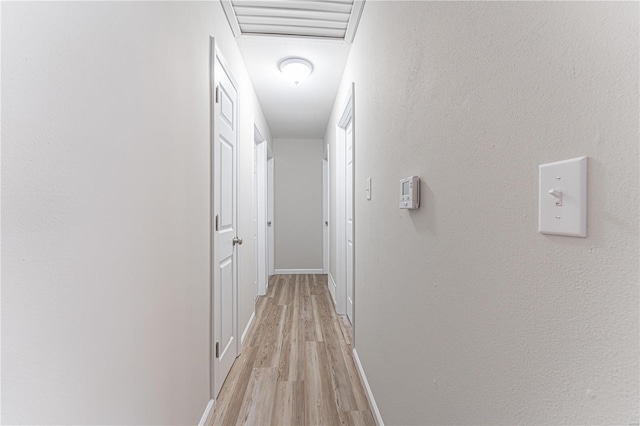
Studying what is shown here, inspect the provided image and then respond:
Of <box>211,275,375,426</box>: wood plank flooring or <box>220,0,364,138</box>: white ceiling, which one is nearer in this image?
<box>211,275,375,426</box>: wood plank flooring

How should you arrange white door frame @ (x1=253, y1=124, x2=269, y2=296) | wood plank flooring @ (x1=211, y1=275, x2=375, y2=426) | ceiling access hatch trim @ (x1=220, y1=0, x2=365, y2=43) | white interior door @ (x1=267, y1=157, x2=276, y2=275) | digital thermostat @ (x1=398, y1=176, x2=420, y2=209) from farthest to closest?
white interior door @ (x1=267, y1=157, x2=276, y2=275)
white door frame @ (x1=253, y1=124, x2=269, y2=296)
ceiling access hatch trim @ (x1=220, y1=0, x2=365, y2=43)
wood plank flooring @ (x1=211, y1=275, x2=375, y2=426)
digital thermostat @ (x1=398, y1=176, x2=420, y2=209)

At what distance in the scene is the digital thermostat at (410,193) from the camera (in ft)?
3.23

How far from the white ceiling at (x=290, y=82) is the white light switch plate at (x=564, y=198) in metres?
2.14

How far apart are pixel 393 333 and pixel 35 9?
1.43 metres

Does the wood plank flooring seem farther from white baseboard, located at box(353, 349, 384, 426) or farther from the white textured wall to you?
the white textured wall

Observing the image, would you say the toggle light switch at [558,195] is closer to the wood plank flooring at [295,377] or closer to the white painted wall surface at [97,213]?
the white painted wall surface at [97,213]

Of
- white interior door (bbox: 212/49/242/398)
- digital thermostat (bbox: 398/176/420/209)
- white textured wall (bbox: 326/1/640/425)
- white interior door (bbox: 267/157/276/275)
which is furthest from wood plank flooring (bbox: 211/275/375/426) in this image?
white interior door (bbox: 267/157/276/275)

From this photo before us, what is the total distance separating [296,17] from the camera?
6.37 ft

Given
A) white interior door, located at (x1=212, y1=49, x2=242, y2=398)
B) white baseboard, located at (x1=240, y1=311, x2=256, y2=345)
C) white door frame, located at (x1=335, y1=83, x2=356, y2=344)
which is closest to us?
white interior door, located at (x1=212, y1=49, x2=242, y2=398)

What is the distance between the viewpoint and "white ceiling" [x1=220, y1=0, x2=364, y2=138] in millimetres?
1848

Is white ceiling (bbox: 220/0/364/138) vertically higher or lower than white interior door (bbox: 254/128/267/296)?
higher

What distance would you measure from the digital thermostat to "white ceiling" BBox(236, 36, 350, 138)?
5.39 ft

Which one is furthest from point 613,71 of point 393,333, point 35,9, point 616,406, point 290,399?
point 290,399

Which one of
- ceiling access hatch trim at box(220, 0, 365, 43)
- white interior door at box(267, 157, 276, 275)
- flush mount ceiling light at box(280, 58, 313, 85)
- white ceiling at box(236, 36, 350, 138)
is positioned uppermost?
ceiling access hatch trim at box(220, 0, 365, 43)
